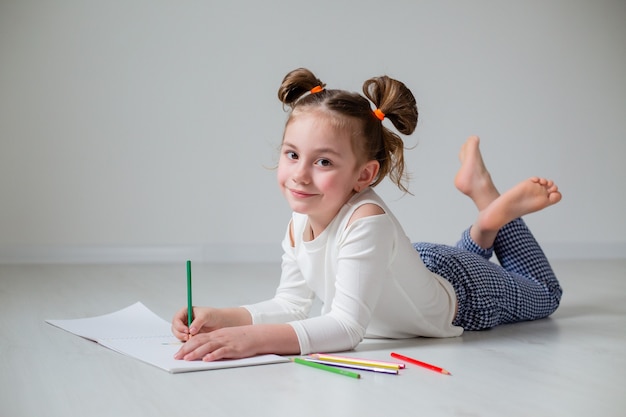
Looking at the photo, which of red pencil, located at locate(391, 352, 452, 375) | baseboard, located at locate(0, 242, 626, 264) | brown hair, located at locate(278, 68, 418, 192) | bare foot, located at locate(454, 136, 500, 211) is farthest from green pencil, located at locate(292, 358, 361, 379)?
baseboard, located at locate(0, 242, 626, 264)

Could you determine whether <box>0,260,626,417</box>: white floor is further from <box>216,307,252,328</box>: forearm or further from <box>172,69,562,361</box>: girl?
<box>216,307,252,328</box>: forearm

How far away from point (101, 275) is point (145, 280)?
0.59 ft

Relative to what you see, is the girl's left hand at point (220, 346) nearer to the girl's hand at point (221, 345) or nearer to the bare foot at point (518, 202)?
the girl's hand at point (221, 345)

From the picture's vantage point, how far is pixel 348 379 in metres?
1.23

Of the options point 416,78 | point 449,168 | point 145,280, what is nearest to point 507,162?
point 449,168

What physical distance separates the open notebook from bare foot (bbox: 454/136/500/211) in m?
0.78

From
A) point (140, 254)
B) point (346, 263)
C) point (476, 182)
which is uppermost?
point (476, 182)

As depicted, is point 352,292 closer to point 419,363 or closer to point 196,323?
point 419,363

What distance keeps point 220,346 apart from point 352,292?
228 mm

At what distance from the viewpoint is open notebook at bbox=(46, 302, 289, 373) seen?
4.15ft

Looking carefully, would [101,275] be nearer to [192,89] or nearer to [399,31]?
[192,89]

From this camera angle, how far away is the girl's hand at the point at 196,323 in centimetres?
139

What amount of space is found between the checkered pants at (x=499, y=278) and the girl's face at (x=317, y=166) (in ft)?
1.17

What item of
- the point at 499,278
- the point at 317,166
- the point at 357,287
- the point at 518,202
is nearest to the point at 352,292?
the point at 357,287
